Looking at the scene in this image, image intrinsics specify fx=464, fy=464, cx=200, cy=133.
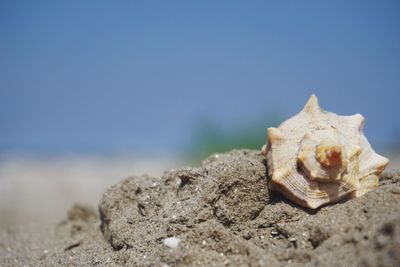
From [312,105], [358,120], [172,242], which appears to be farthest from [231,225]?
[358,120]

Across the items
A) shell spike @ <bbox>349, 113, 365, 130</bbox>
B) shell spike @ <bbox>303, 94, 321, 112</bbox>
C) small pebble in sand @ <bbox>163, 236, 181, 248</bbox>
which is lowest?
small pebble in sand @ <bbox>163, 236, 181, 248</bbox>

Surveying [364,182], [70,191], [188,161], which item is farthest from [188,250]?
[188,161]

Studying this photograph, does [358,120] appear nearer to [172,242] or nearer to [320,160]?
[320,160]

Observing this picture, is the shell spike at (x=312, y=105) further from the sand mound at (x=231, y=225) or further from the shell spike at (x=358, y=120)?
the sand mound at (x=231, y=225)

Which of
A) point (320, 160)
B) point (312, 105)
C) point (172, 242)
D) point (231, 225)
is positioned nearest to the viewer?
point (172, 242)

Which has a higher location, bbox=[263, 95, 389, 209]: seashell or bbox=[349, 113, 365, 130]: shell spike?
bbox=[349, 113, 365, 130]: shell spike

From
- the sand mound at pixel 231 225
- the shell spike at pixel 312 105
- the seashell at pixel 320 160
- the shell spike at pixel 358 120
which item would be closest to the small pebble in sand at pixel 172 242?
the sand mound at pixel 231 225


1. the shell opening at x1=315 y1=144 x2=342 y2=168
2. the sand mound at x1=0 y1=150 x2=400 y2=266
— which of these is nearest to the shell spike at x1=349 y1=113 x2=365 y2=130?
the sand mound at x1=0 y1=150 x2=400 y2=266

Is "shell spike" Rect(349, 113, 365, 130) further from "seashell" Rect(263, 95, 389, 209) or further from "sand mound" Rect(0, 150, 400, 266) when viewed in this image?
"sand mound" Rect(0, 150, 400, 266)
